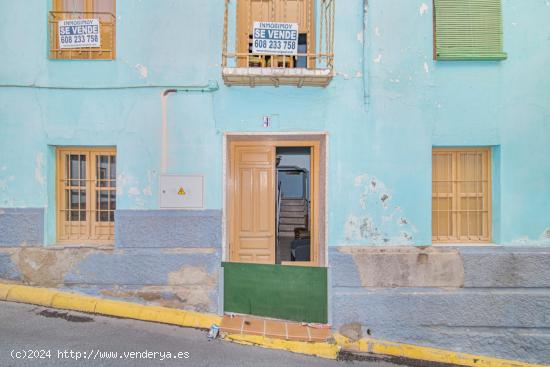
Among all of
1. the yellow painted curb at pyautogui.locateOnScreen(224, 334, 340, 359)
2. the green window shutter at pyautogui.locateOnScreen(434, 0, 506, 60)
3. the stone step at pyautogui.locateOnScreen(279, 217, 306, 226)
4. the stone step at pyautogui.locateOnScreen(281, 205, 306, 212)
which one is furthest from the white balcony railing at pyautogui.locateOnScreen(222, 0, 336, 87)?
the stone step at pyautogui.locateOnScreen(281, 205, 306, 212)

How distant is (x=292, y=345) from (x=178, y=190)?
2.72 meters

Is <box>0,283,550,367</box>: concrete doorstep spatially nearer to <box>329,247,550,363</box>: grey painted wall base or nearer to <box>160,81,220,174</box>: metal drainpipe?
<box>329,247,550,363</box>: grey painted wall base

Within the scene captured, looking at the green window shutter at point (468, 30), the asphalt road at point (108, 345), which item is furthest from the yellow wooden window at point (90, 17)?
the green window shutter at point (468, 30)

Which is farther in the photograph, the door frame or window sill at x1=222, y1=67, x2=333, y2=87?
the door frame

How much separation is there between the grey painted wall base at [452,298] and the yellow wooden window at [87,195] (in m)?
3.61

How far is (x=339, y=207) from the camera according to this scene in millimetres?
4824

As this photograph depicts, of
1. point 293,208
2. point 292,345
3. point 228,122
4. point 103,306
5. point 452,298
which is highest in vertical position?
point 228,122

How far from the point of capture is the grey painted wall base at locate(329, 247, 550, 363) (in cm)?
463

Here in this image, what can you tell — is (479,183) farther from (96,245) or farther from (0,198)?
(0,198)

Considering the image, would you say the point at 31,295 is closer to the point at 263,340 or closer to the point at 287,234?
the point at 263,340

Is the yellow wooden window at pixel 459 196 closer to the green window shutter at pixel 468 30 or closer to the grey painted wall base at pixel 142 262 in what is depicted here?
the green window shutter at pixel 468 30

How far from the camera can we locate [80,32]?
4887 mm

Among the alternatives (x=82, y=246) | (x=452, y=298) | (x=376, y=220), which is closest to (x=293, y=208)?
(x=376, y=220)

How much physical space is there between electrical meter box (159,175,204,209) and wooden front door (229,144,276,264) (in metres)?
0.74
